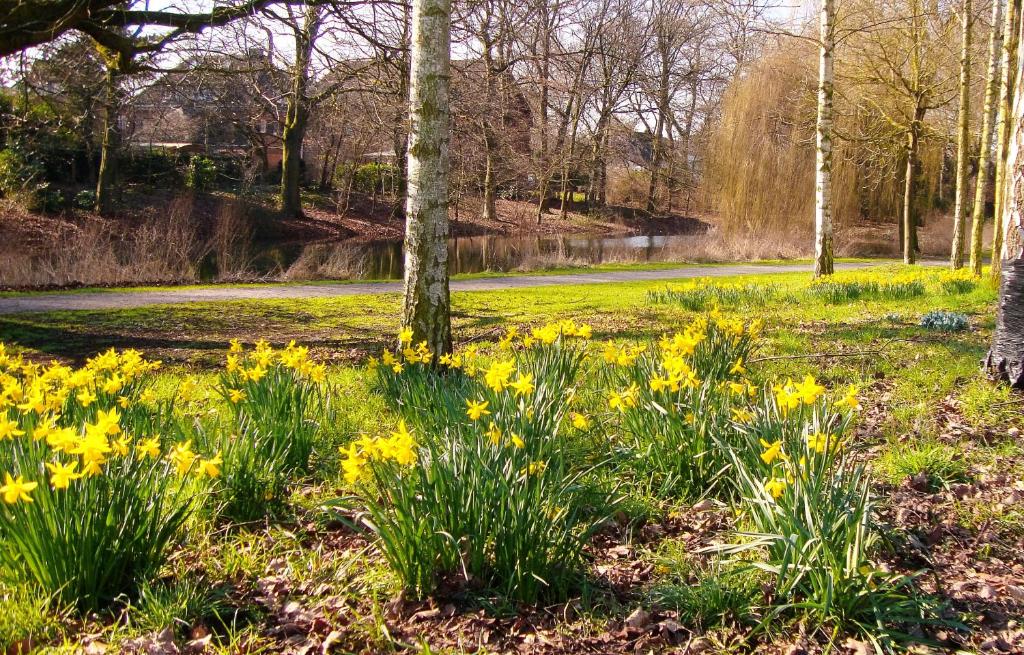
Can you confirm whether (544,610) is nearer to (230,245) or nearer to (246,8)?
(246,8)

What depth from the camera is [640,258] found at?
21969mm

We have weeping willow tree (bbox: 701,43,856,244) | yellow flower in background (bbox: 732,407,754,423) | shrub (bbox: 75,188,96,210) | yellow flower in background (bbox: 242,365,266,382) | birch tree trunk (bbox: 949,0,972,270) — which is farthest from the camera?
shrub (bbox: 75,188,96,210)

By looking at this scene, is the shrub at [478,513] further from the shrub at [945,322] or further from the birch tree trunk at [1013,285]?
the shrub at [945,322]

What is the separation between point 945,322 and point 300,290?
10.5m

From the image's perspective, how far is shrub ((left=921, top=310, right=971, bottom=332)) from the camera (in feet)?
22.0

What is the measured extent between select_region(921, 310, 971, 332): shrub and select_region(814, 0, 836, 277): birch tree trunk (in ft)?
17.9

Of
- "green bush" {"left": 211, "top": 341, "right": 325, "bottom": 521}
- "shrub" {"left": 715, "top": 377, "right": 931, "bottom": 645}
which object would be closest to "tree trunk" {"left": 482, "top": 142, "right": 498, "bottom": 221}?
"green bush" {"left": 211, "top": 341, "right": 325, "bottom": 521}

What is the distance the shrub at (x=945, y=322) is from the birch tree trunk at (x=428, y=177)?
15.4 ft

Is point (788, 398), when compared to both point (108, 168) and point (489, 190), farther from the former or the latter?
point (489, 190)

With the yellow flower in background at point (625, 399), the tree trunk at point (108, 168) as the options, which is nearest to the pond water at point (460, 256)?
the tree trunk at point (108, 168)

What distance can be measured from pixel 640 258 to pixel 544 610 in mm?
20104

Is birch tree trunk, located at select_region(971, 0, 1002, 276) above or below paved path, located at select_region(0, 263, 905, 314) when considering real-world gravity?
above

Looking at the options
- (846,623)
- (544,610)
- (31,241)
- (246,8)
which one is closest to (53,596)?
(544,610)

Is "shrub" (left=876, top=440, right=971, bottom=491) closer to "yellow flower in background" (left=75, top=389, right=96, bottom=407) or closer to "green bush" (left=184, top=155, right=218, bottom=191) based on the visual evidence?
"yellow flower in background" (left=75, top=389, right=96, bottom=407)
